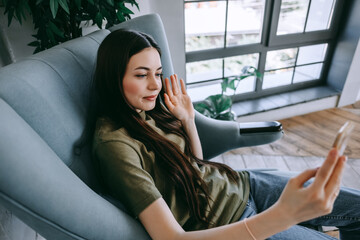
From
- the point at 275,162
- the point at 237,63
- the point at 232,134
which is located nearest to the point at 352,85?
the point at 237,63

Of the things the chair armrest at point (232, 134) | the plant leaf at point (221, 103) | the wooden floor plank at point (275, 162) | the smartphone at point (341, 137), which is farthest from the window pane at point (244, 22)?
the smartphone at point (341, 137)

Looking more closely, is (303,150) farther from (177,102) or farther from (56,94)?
(56,94)

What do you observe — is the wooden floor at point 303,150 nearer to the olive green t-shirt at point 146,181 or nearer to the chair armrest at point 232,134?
the chair armrest at point 232,134

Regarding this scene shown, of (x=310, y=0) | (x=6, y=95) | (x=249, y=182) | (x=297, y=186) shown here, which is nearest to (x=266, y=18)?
(x=310, y=0)

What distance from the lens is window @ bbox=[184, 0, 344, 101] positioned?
1.98 meters

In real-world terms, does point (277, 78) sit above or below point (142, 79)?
below

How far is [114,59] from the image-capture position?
70cm

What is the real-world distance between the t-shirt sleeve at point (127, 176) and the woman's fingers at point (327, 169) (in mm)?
353

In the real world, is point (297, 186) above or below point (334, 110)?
above

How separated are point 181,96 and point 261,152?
4.15 ft

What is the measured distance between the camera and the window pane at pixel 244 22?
78.2 inches

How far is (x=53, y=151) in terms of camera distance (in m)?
0.54

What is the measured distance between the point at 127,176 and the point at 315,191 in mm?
414

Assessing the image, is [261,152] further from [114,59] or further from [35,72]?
[35,72]
